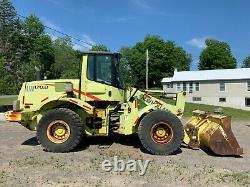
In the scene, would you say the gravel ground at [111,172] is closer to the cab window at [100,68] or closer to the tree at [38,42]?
the cab window at [100,68]

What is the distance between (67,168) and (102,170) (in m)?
0.77

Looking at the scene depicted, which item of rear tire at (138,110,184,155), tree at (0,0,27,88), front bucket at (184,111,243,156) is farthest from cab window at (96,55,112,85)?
tree at (0,0,27,88)

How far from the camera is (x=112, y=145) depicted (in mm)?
Answer: 10992

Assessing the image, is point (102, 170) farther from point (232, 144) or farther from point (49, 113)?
point (232, 144)

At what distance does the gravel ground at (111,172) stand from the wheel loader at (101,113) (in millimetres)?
422

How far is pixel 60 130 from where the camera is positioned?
10.2m

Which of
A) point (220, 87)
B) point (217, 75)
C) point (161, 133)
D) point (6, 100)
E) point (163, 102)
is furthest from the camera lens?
point (217, 75)

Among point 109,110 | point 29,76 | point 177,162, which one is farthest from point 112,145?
point 29,76

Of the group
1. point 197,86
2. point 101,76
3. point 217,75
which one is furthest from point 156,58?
point 101,76

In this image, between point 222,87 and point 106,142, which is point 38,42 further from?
point 106,142

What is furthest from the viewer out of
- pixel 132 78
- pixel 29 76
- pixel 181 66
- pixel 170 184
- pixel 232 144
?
pixel 181 66

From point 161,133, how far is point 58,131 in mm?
2696

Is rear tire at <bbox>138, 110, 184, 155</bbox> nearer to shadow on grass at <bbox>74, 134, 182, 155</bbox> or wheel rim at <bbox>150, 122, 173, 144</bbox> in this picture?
wheel rim at <bbox>150, 122, 173, 144</bbox>

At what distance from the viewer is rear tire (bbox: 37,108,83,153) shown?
1000 cm
